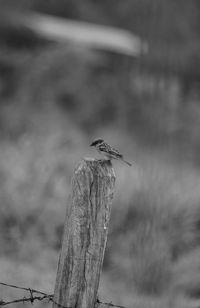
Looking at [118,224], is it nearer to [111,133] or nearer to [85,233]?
[85,233]

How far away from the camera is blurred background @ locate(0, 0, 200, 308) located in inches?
201

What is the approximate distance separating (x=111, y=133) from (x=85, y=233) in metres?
11.2

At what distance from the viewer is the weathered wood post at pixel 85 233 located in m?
2.76

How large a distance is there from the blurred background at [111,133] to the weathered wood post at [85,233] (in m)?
1.05

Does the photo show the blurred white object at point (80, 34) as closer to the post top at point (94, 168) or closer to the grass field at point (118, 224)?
the grass field at point (118, 224)

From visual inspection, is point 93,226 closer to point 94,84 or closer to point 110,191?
point 110,191

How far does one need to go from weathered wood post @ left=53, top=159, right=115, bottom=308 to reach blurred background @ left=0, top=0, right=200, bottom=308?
105 cm

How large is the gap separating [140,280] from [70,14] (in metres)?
16.5

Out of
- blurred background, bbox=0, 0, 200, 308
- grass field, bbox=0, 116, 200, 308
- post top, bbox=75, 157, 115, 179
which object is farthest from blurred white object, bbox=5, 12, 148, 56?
post top, bbox=75, 157, 115, 179

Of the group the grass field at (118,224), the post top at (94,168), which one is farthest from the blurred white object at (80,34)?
the post top at (94,168)

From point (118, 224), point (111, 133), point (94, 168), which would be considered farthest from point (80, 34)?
point (94, 168)

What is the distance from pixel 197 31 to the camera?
1969 centimetres

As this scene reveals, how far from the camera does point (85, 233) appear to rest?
2.76 meters

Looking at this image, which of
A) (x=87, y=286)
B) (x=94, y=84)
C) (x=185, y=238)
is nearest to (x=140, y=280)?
(x=87, y=286)
